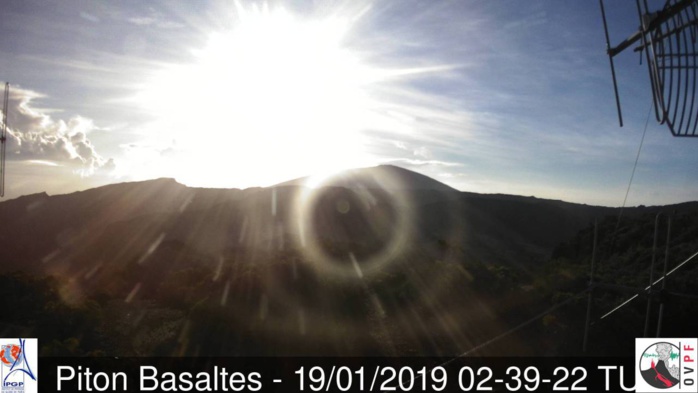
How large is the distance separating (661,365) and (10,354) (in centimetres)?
745

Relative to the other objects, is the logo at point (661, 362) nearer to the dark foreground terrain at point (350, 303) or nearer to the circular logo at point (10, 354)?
the dark foreground terrain at point (350, 303)

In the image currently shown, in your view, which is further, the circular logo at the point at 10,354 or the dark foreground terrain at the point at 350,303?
the dark foreground terrain at the point at 350,303

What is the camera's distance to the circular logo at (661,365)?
14.7 feet

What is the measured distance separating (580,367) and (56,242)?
36.4 meters

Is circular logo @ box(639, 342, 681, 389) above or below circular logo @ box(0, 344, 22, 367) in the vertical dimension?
above

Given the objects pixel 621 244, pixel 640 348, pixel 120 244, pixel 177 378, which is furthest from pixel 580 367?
pixel 120 244

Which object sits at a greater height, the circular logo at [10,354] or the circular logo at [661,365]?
the circular logo at [661,365]

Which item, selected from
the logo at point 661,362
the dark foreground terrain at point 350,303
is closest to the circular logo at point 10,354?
the dark foreground terrain at point 350,303

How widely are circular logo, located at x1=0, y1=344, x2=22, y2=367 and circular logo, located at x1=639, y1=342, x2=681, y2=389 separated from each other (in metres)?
7.22

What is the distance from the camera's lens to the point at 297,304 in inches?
427

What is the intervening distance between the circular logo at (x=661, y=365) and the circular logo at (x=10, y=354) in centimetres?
722

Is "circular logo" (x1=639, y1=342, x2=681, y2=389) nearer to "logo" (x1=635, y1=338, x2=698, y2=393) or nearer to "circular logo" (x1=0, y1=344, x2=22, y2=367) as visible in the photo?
"logo" (x1=635, y1=338, x2=698, y2=393)

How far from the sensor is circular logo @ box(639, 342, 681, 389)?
4488mm

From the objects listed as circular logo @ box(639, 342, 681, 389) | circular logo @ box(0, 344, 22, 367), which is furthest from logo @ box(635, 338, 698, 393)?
circular logo @ box(0, 344, 22, 367)
